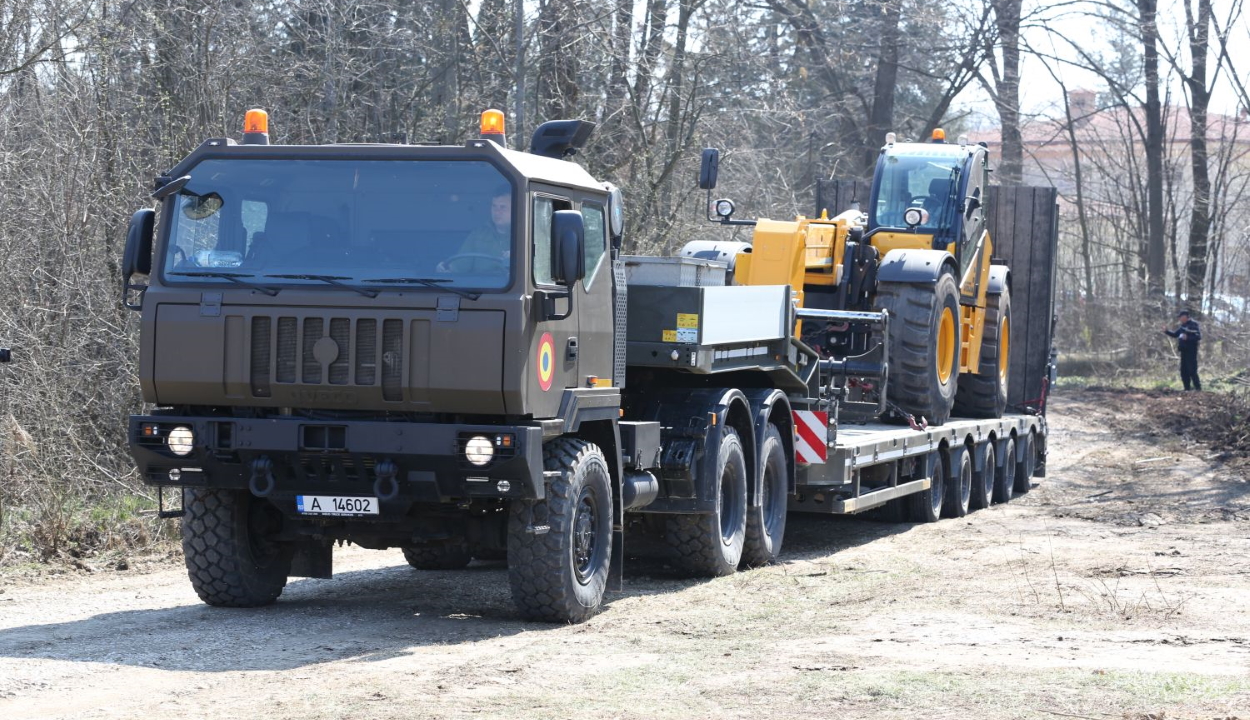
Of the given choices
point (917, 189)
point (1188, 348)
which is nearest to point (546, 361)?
point (917, 189)

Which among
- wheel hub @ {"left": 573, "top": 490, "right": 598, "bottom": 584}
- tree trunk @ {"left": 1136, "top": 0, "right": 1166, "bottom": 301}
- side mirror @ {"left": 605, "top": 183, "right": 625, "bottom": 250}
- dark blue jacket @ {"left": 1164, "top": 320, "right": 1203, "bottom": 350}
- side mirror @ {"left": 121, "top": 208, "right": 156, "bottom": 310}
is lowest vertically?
wheel hub @ {"left": 573, "top": 490, "right": 598, "bottom": 584}

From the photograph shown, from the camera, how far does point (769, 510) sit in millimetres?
11500

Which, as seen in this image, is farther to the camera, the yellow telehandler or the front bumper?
the yellow telehandler

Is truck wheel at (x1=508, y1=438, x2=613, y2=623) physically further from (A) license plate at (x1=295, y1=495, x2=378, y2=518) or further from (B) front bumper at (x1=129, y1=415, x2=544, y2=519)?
(A) license plate at (x1=295, y1=495, x2=378, y2=518)

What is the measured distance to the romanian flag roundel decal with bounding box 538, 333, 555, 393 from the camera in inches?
312

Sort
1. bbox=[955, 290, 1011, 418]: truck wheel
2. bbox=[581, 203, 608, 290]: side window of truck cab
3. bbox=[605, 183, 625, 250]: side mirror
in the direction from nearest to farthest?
bbox=[581, 203, 608, 290]: side window of truck cab → bbox=[605, 183, 625, 250]: side mirror → bbox=[955, 290, 1011, 418]: truck wheel

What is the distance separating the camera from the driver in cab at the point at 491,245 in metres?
7.79

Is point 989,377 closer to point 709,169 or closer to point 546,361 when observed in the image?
point 709,169

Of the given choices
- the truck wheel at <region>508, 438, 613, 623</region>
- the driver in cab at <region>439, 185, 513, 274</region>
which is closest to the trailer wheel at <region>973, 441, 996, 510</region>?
the truck wheel at <region>508, 438, 613, 623</region>

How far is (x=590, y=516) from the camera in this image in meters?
8.77

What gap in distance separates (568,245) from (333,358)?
1.33m

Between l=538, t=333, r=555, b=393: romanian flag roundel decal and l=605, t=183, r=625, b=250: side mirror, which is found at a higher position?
l=605, t=183, r=625, b=250: side mirror

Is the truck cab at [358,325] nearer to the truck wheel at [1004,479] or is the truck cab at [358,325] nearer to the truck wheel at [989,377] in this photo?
the truck wheel at [989,377]

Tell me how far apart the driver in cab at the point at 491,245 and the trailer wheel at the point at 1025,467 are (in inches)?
455
